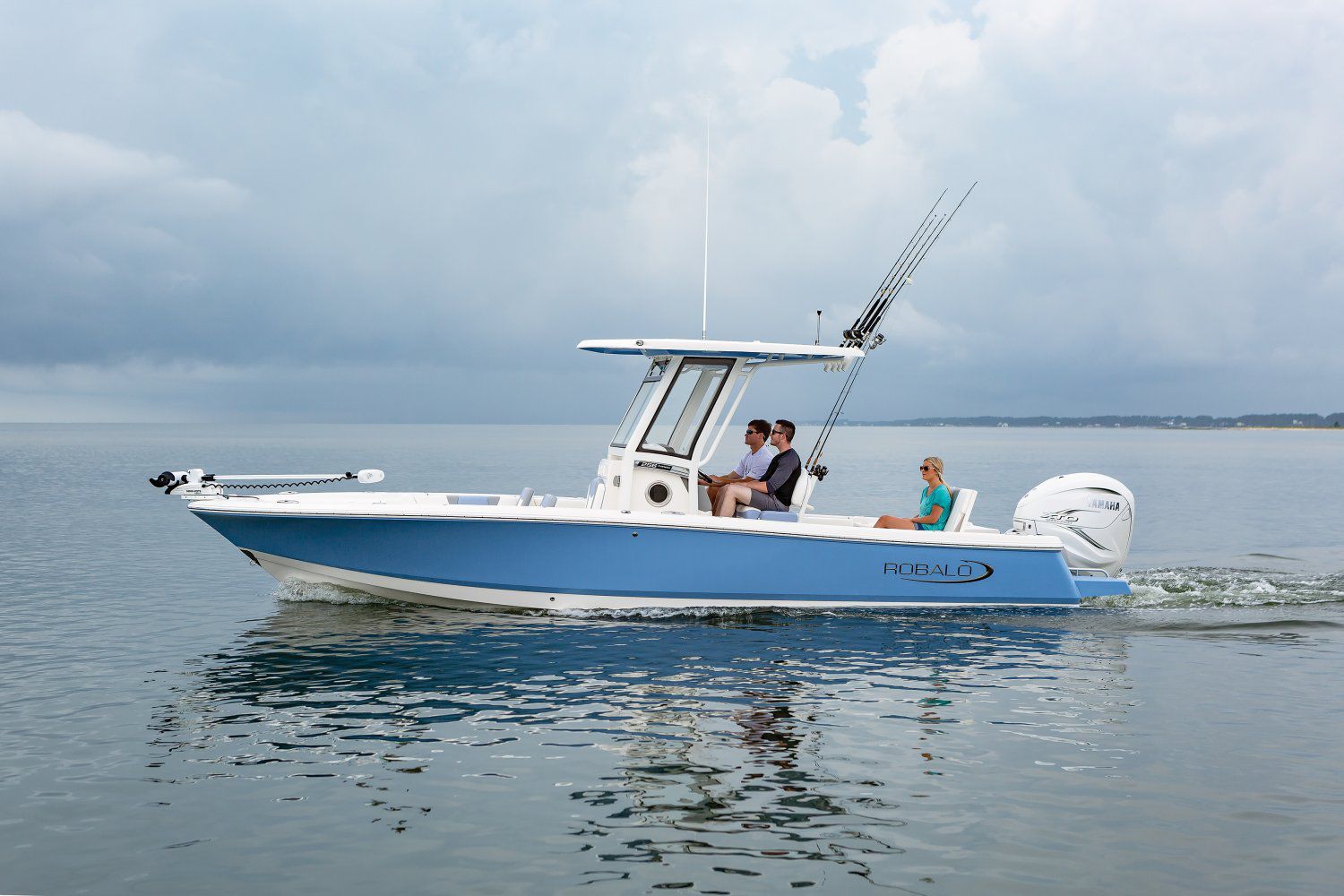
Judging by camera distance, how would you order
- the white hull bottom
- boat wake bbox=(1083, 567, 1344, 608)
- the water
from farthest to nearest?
boat wake bbox=(1083, 567, 1344, 608), the white hull bottom, the water

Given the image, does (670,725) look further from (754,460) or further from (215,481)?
(215,481)

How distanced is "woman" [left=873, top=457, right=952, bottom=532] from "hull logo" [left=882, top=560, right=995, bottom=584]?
45cm

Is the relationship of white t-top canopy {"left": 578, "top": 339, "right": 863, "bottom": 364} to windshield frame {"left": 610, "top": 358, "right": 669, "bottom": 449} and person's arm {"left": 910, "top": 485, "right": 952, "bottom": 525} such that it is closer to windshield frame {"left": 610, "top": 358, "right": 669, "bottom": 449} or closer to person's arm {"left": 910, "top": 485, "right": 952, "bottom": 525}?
windshield frame {"left": 610, "top": 358, "right": 669, "bottom": 449}

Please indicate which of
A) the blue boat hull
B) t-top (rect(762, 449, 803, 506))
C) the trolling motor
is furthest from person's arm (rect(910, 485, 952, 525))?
the trolling motor

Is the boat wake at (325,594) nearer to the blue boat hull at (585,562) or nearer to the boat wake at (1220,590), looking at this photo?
the blue boat hull at (585,562)

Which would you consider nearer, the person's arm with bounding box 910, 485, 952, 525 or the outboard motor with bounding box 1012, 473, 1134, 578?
the person's arm with bounding box 910, 485, 952, 525

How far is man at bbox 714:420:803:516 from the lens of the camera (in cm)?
1210

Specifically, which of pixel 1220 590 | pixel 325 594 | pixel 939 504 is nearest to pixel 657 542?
pixel 939 504

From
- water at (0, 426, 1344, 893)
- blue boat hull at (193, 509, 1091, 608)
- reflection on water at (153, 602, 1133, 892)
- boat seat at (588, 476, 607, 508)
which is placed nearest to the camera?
water at (0, 426, 1344, 893)

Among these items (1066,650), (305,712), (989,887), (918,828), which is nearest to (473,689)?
(305,712)

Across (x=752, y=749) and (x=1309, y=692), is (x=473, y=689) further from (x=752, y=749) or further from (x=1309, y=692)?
(x=1309, y=692)

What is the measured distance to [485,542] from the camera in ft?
36.8

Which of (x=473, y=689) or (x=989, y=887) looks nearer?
(x=989, y=887)

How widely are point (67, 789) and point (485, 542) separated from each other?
510 centimetres
